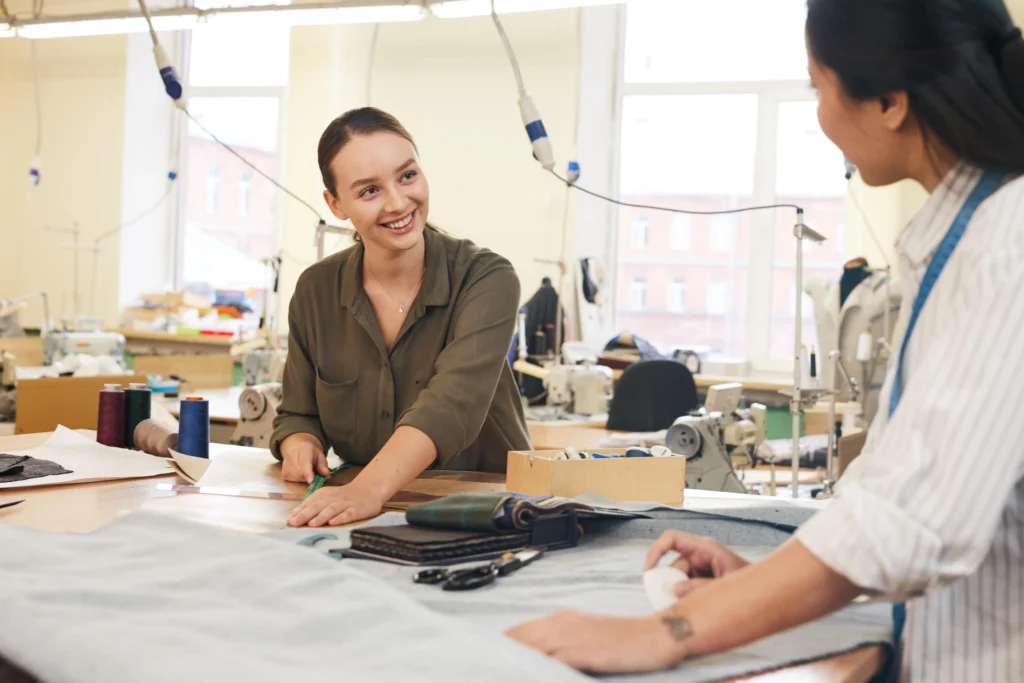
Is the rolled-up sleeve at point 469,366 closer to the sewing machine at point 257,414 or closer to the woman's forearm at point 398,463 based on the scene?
the woman's forearm at point 398,463

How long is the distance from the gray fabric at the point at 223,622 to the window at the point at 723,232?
17.3 feet

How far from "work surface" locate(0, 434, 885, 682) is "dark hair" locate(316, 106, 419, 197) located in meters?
0.61

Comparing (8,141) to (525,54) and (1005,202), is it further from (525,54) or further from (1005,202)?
(1005,202)

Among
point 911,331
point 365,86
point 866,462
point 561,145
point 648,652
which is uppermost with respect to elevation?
point 365,86

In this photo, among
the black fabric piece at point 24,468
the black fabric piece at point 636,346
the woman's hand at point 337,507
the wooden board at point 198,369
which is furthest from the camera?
the black fabric piece at point 636,346

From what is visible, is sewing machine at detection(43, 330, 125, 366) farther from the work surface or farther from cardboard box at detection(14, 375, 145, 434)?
the work surface

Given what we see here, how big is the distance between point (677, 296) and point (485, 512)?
5141 millimetres

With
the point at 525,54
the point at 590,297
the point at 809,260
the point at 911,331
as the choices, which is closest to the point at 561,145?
the point at 525,54

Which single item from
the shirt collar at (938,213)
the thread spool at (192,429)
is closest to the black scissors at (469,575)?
the shirt collar at (938,213)

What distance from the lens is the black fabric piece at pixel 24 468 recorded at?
1.71 m

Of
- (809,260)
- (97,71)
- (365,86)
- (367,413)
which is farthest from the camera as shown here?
(97,71)

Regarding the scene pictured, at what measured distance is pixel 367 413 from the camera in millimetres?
2008

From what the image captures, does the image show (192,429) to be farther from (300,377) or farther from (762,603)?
(762,603)

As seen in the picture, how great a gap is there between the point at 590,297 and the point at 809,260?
5.15 ft
